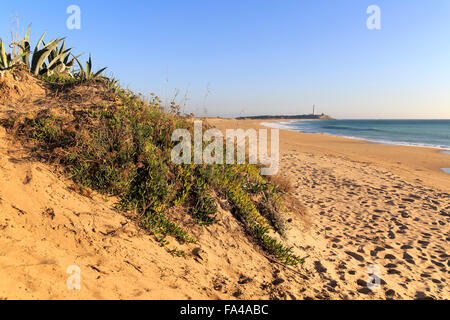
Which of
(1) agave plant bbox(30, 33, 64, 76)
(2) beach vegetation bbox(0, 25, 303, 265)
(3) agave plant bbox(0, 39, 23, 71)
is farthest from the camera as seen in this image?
(1) agave plant bbox(30, 33, 64, 76)

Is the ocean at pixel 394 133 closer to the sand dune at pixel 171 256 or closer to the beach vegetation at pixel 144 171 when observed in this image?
the sand dune at pixel 171 256

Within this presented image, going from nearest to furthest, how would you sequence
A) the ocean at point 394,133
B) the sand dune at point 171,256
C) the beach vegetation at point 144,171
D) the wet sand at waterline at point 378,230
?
the sand dune at point 171,256
the beach vegetation at point 144,171
the wet sand at waterline at point 378,230
the ocean at point 394,133

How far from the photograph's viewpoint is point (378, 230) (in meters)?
5.82

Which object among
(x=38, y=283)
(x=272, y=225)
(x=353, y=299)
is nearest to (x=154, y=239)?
(x=38, y=283)

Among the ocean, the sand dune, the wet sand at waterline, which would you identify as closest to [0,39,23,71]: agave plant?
the sand dune

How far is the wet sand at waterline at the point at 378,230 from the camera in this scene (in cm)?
397

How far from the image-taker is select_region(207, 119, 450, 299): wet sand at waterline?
3.97 m

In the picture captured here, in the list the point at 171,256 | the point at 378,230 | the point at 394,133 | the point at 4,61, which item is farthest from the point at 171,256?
the point at 394,133

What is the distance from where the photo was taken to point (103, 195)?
357 cm

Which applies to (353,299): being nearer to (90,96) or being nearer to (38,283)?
(38,283)

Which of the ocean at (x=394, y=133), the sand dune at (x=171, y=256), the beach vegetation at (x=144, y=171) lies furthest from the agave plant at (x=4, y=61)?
the ocean at (x=394, y=133)

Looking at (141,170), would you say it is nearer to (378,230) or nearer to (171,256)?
(171,256)

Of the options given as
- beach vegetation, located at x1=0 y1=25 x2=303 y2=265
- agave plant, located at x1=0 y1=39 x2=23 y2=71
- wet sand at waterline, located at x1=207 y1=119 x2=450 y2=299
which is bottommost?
wet sand at waterline, located at x1=207 y1=119 x2=450 y2=299

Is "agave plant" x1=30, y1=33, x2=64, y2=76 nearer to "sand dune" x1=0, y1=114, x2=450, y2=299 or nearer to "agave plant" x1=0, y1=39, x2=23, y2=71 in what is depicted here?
"agave plant" x1=0, y1=39, x2=23, y2=71
